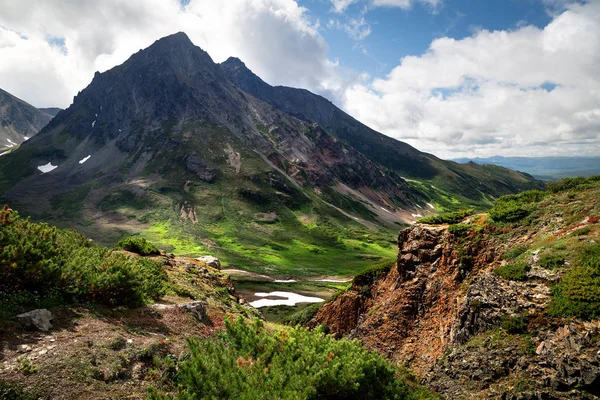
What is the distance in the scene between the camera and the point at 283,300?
7544cm

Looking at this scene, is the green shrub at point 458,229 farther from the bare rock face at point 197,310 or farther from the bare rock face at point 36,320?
the bare rock face at point 36,320

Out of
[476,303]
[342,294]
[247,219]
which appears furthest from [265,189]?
Answer: [476,303]

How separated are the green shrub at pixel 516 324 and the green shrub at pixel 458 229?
7.54 metres

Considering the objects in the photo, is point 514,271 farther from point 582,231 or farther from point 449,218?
point 449,218

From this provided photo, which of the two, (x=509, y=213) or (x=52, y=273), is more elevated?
(x=509, y=213)

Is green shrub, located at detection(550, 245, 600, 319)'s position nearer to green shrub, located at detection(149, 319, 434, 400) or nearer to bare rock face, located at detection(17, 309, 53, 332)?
green shrub, located at detection(149, 319, 434, 400)

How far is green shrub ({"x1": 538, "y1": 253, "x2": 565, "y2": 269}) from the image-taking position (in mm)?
13978

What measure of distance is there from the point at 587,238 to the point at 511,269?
349cm

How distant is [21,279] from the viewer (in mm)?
11867

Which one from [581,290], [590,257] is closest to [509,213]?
[590,257]

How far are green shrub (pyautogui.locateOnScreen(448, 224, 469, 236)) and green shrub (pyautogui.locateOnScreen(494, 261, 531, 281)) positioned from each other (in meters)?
4.57

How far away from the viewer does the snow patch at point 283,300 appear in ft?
233

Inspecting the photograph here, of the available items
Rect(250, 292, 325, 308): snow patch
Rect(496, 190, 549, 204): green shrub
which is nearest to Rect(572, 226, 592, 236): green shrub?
Rect(496, 190, 549, 204): green shrub

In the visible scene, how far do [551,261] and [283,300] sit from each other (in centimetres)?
6670
